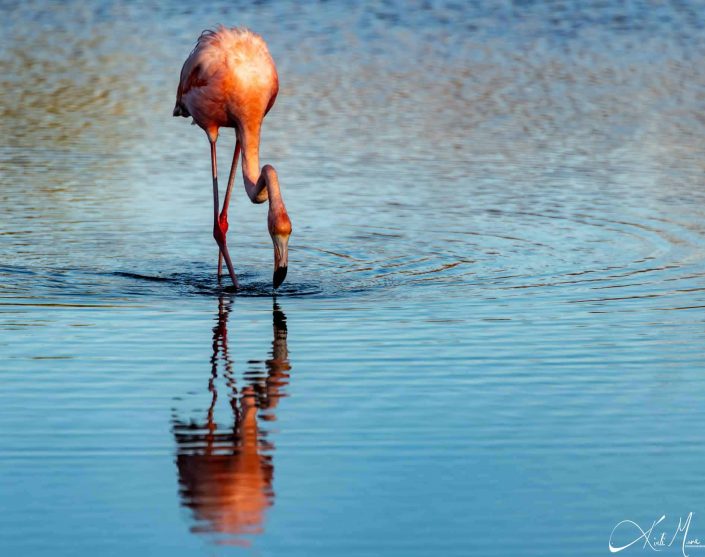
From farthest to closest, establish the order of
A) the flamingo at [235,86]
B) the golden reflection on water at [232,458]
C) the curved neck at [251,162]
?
the flamingo at [235,86] → the curved neck at [251,162] → the golden reflection on water at [232,458]

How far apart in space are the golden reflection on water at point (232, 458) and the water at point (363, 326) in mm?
18

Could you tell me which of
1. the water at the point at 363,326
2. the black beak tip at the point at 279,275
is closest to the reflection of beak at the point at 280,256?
the black beak tip at the point at 279,275

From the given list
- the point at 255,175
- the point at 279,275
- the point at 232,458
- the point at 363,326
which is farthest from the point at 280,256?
the point at 232,458

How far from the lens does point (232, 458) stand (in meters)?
5.72

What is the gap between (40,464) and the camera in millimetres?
5605

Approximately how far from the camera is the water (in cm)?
521

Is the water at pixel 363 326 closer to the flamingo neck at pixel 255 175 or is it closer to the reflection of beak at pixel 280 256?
the reflection of beak at pixel 280 256

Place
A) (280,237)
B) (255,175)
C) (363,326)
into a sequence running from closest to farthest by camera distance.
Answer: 1. (363,326)
2. (280,237)
3. (255,175)

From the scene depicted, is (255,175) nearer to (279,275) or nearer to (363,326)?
(279,275)

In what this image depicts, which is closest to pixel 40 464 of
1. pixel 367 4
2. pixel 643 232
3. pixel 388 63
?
pixel 643 232

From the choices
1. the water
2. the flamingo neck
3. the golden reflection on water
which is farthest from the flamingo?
the golden reflection on water

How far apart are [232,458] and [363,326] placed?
2.36m

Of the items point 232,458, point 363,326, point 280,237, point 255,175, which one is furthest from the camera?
point 255,175

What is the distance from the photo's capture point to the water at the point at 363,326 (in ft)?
17.1
